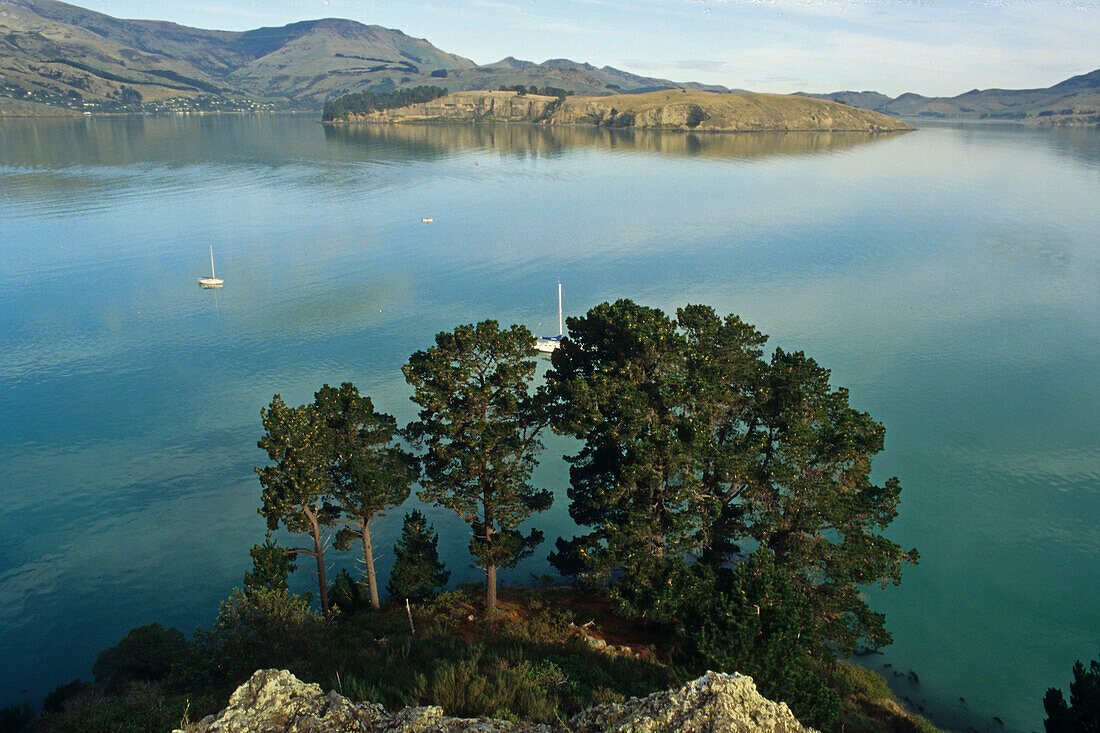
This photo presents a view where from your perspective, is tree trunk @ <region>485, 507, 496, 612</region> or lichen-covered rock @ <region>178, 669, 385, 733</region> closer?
lichen-covered rock @ <region>178, 669, 385, 733</region>

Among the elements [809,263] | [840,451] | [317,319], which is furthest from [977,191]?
[840,451]

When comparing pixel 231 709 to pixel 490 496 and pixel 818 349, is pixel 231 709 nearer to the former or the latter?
pixel 490 496

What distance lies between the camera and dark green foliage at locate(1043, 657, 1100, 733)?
17.5m

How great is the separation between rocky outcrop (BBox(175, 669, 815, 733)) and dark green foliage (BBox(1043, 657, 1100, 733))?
9.01m

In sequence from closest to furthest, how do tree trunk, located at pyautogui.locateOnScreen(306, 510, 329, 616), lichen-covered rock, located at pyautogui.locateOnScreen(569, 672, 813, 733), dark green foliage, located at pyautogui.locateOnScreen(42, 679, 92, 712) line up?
lichen-covered rock, located at pyautogui.locateOnScreen(569, 672, 813, 733) < dark green foliage, located at pyautogui.locateOnScreen(42, 679, 92, 712) < tree trunk, located at pyautogui.locateOnScreen(306, 510, 329, 616)

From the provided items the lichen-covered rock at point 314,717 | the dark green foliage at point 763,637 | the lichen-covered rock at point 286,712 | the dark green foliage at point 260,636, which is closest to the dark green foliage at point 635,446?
the dark green foliage at point 763,637

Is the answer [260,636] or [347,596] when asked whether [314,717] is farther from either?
[347,596]

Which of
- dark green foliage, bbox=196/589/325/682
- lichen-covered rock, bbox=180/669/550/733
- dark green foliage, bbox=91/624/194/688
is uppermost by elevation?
lichen-covered rock, bbox=180/669/550/733

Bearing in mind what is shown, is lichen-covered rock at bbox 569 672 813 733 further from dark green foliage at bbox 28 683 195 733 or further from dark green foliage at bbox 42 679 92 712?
dark green foliage at bbox 42 679 92 712

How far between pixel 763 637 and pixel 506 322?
48.3 meters

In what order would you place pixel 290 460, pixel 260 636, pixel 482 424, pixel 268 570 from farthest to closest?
pixel 268 570 < pixel 482 424 < pixel 290 460 < pixel 260 636

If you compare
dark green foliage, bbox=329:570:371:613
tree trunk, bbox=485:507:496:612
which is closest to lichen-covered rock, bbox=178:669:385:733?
tree trunk, bbox=485:507:496:612

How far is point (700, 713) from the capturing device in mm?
13273

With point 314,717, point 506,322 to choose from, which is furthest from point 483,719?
point 506,322
